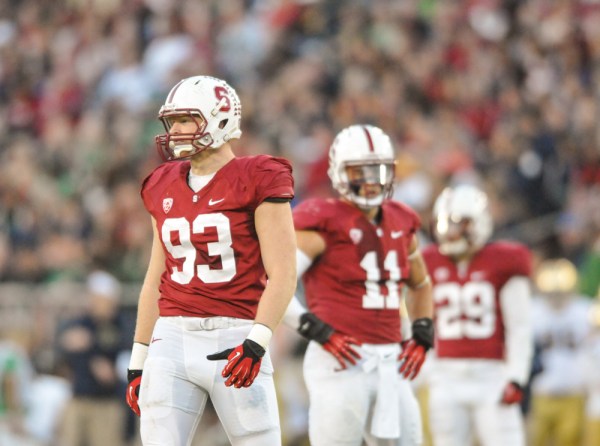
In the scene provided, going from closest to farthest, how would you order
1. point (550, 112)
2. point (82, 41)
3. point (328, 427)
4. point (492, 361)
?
point (328, 427)
point (492, 361)
point (550, 112)
point (82, 41)

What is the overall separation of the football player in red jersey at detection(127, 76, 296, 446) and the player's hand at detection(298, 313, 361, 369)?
0.96 meters

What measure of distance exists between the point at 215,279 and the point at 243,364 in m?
0.39

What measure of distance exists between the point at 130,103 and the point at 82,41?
5.85 feet

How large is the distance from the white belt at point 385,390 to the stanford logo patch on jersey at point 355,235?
0.48 metres

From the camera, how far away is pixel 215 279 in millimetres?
5102

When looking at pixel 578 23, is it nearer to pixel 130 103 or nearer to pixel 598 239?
pixel 598 239

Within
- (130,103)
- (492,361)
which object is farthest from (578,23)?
(492,361)

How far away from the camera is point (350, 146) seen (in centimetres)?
636

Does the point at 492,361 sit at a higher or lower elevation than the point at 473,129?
lower

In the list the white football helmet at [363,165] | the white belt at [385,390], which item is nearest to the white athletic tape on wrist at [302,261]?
the white football helmet at [363,165]

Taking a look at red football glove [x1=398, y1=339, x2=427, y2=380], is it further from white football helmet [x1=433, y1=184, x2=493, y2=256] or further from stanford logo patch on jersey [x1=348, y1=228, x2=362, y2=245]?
white football helmet [x1=433, y1=184, x2=493, y2=256]

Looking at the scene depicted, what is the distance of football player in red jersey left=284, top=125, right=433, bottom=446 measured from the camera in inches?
239

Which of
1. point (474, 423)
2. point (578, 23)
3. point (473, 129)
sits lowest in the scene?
point (474, 423)

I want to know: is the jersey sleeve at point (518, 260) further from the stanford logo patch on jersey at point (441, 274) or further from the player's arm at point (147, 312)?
the player's arm at point (147, 312)
